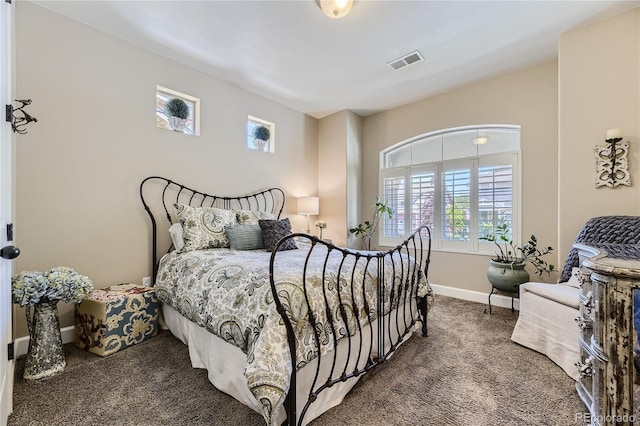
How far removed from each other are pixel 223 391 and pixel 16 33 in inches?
126

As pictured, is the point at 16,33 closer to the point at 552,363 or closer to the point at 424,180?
the point at 424,180

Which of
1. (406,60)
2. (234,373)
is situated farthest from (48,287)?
(406,60)

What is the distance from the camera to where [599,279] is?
1.12m

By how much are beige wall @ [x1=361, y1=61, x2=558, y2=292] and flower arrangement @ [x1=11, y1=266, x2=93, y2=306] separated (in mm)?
3992

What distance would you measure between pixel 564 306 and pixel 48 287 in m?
3.75

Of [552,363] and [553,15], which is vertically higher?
[553,15]

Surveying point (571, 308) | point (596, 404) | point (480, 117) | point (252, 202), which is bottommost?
point (596, 404)

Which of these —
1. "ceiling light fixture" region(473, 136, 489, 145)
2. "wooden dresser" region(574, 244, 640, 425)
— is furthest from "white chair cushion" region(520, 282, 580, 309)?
"ceiling light fixture" region(473, 136, 489, 145)

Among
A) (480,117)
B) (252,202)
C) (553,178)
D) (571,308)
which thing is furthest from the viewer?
(252,202)

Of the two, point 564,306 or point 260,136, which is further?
point 260,136

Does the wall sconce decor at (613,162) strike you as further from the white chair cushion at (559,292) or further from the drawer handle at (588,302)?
the drawer handle at (588,302)

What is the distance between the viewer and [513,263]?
291 centimetres

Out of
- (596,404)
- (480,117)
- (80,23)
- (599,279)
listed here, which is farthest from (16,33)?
(480,117)

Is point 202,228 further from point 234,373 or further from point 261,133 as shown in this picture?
point 261,133
